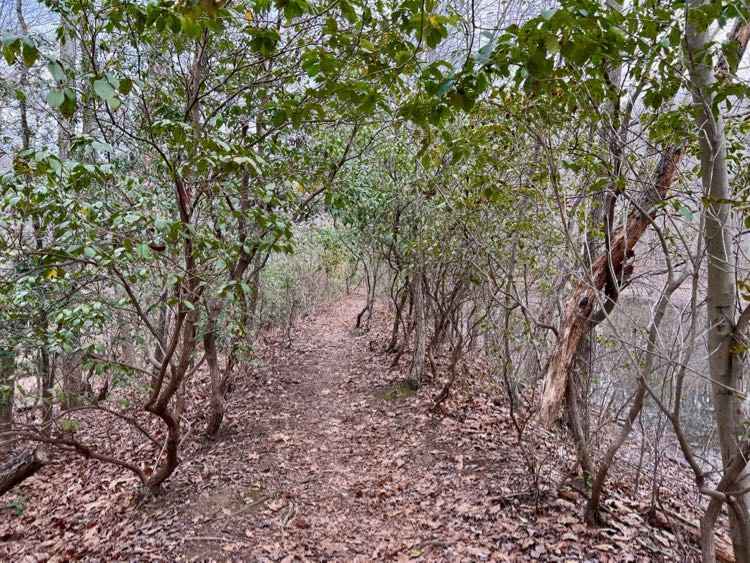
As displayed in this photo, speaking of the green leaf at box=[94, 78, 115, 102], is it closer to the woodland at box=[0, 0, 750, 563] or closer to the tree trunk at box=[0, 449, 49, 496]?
the woodland at box=[0, 0, 750, 563]

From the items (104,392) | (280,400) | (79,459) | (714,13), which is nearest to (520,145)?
(714,13)

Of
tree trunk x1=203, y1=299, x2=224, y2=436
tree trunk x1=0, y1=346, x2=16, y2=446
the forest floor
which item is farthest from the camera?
tree trunk x1=203, y1=299, x2=224, y2=436

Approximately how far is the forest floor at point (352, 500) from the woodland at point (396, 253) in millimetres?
36

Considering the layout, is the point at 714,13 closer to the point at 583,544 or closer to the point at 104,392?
the point at 583,544

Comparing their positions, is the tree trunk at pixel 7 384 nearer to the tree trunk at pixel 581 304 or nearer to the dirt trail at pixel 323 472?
the dirt trail at pixel 323 472

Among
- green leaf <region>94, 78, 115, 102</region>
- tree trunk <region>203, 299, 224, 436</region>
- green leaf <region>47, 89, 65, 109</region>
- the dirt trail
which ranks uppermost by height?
green leaf <region>94, 78, 115, 102</region>

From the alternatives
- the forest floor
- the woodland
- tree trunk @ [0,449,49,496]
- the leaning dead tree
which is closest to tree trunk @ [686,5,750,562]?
the woodland

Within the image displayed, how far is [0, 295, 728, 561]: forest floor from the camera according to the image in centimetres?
342

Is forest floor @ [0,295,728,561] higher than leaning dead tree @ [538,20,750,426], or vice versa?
leaning dead tree @ [538,20,750,426]

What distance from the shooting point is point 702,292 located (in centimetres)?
288

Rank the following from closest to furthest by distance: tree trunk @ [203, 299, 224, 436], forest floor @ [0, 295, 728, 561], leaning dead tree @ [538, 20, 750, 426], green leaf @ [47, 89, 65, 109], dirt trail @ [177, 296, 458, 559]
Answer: green leaf @ [47, 89, 65, 109] < leaning dead tree @ [538, 20, 750, 426] < forest floor @ [0, 295, 728, 561] < dirt trail @ [177, 296, 458, 559] < tree trunk @ [203, 299, 224, 436]

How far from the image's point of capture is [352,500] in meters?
4.49

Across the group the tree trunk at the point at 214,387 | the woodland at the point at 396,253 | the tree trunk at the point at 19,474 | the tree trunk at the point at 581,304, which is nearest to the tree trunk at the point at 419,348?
the woodland at the point at 396,253

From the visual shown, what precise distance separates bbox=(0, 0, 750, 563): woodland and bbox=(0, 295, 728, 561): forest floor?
4cm
